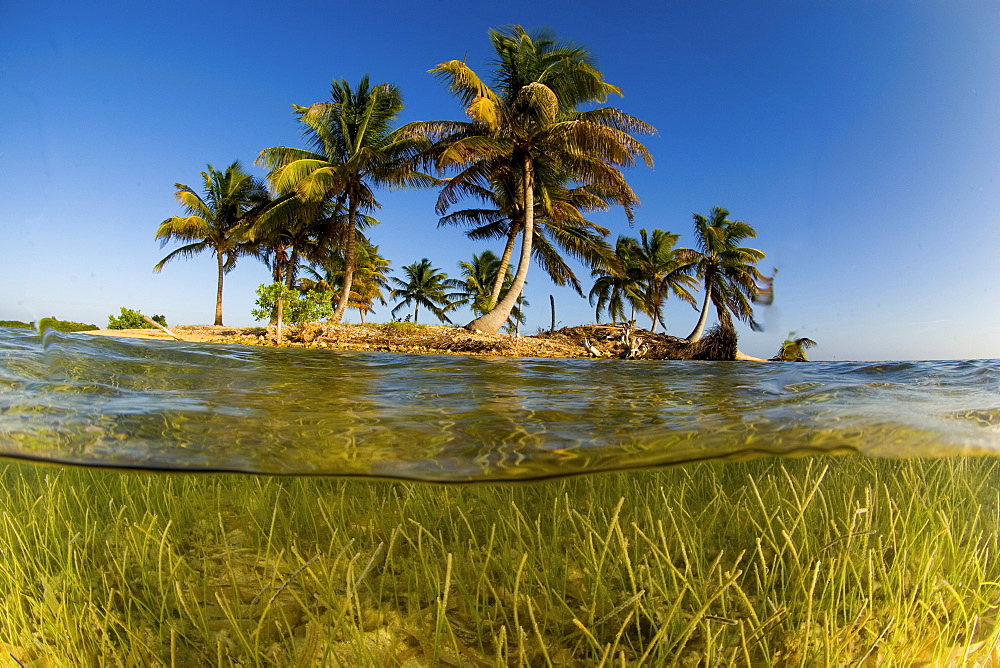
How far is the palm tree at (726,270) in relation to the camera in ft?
48.9

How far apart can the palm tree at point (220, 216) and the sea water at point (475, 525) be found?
11566 millimetres

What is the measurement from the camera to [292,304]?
44.4ft

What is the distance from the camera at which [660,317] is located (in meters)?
22.2

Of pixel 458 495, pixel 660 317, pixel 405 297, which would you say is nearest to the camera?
pixel 458 495

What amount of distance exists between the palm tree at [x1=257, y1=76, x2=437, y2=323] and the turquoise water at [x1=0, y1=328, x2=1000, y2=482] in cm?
1044

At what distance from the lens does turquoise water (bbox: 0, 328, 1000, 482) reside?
2678mm

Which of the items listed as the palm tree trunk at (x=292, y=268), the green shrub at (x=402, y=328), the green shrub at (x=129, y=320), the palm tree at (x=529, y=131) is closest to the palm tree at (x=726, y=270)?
the palm tree at (x=529, y=131)

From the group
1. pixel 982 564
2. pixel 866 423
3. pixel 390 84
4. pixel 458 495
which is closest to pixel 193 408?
pixel 458 495

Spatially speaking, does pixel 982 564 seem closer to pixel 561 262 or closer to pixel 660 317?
pixel 561 262

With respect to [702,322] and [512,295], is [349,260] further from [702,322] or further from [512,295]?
[702,322]

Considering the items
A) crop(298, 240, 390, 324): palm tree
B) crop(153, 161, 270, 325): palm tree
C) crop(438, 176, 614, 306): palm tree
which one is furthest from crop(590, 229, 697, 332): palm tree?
crop(153, 161, 270, 325): palm tree

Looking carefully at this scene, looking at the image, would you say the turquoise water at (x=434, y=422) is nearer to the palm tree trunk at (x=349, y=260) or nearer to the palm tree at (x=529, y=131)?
the palm tree trunk at (x=349, y=260)

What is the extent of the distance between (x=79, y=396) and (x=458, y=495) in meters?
2.92

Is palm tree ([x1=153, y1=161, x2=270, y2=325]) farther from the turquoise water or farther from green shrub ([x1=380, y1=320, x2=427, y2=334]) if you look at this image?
the turquoise water
